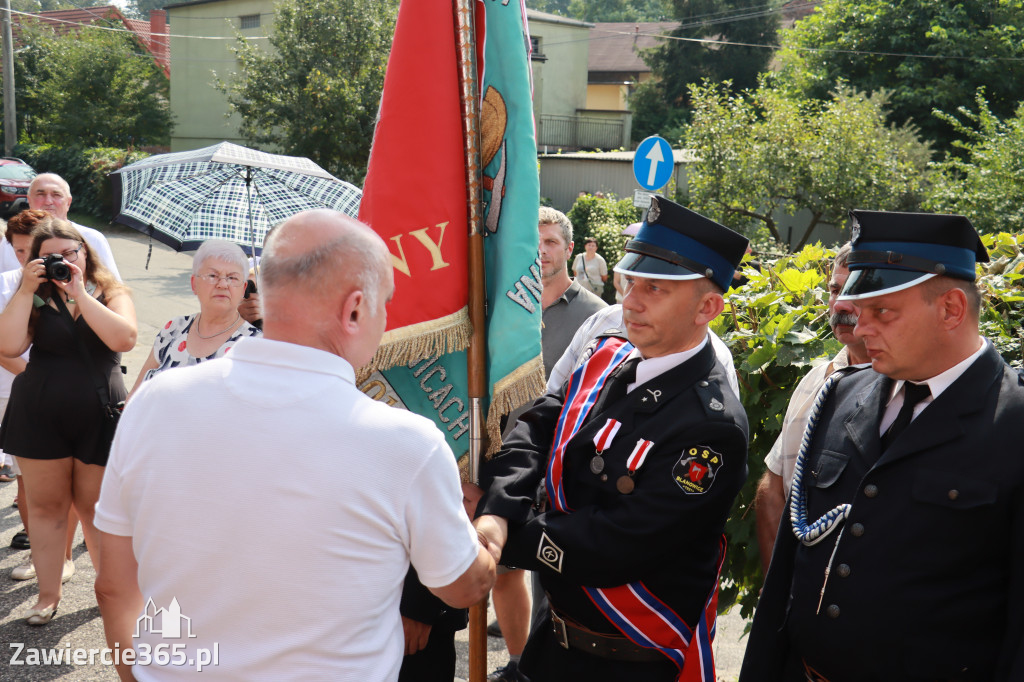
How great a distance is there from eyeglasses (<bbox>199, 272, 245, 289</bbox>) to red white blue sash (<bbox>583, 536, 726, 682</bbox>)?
242 centimetres

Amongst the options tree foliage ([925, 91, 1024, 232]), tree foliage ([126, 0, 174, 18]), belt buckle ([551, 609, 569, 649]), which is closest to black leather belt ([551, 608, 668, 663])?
belt buckle ([551, 609, 569, 649])

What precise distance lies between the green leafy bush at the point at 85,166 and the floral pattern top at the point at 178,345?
2387 centimetres

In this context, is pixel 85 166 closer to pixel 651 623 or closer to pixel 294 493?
pixel 651 623

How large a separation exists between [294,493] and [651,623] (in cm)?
113

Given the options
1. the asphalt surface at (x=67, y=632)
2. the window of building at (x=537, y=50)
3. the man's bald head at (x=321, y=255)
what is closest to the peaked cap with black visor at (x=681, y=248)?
the man's bald head at (x=321, y=255)

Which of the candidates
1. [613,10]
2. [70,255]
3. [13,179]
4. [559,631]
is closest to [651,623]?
[559,631]

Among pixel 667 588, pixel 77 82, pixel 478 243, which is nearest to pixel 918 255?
pixel 667 588

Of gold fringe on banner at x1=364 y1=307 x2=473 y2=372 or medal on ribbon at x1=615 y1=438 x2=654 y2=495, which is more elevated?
gold fringe on banner at x1=364 y1=307 x2=473 y2=372

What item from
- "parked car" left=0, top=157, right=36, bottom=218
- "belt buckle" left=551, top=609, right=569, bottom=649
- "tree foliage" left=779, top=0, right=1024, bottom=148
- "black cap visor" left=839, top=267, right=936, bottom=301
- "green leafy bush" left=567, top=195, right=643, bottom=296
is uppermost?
"tree foliage" left=779, top=0, right=1024, bottom=148

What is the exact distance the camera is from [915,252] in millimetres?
2053

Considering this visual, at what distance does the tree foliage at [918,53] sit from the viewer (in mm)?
23719

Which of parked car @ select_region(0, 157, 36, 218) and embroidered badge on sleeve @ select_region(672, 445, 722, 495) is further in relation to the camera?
parked car @ select_region(0, 157, 36, 218)

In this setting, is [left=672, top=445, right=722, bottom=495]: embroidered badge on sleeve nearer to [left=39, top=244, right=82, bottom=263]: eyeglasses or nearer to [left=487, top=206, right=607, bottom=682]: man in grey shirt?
[left=487, top=206, right=607, bottom=682]: man in grey shirt

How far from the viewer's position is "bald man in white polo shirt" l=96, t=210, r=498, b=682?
1.68m
